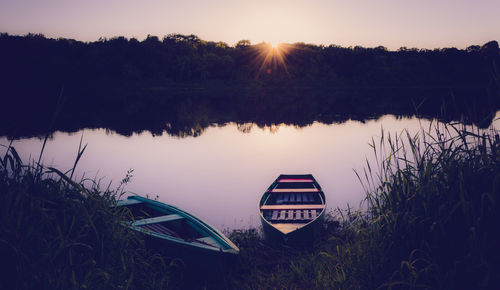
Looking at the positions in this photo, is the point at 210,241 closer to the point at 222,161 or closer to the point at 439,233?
the point at 439,233

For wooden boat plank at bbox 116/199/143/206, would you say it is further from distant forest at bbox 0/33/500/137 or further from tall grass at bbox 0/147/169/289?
distant forest at bbox 0/33/500/137

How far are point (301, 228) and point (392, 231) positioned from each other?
2.97m

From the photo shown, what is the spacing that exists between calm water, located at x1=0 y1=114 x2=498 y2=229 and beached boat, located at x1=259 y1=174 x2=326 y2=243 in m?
1.04

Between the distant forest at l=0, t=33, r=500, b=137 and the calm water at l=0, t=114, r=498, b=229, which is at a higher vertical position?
the distant forest at l=0, t=33, r=500, b=137

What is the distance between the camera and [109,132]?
22875 mm

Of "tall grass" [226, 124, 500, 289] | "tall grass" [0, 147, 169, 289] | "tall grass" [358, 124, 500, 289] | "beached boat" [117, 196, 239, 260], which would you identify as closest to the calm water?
"beached boat" [117, 196, 239, 260]

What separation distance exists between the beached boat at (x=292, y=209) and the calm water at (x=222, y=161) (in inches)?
40.9

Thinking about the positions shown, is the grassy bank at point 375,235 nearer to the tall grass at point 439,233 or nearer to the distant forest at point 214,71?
the tall grass at point 439,233

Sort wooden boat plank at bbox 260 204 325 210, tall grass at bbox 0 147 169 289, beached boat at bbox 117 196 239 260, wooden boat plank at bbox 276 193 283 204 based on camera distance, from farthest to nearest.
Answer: wooden boat plank at bbox 276 193 283 204
wooden boat plank at bbox 260 204 325 210
beached boat at bbox 117 196 239 260
tall grass at bbox 0 147 169 289

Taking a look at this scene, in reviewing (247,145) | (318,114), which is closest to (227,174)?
(247,145)

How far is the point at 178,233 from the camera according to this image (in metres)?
6.54

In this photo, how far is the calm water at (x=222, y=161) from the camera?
1112 cm

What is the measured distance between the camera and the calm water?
438 inches

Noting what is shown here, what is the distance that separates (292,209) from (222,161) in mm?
8722
